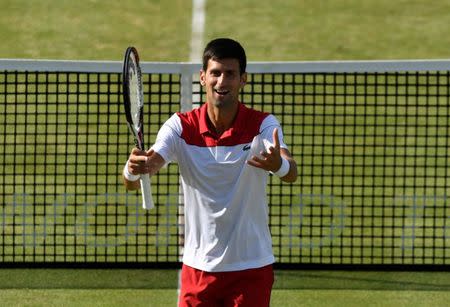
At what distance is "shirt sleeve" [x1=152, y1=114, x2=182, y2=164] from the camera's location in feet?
26.4

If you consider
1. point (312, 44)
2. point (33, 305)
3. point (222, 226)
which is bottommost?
point (33, 305)

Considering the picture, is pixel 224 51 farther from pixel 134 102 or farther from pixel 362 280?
pixel 362 280

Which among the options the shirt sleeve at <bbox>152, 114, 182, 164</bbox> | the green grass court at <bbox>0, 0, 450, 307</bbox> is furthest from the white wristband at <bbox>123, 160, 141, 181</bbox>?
the green grass court at <bbox>0, 0, 450, 307</bbox>

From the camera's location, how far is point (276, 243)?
13.3 meters

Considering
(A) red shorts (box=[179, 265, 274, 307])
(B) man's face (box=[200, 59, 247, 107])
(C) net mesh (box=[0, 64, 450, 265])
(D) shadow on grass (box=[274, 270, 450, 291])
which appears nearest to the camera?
(B) man's face (box=[200, 59, 247, 107])

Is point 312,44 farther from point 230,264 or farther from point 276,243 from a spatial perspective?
point 230,264

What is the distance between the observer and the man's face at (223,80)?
790 cm

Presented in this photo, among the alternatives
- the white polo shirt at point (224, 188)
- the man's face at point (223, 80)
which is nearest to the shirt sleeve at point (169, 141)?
the white polo shirt at point (224, 188)

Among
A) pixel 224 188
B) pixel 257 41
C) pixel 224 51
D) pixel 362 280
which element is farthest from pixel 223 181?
pixel 257 41

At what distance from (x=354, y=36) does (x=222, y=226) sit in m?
12.9

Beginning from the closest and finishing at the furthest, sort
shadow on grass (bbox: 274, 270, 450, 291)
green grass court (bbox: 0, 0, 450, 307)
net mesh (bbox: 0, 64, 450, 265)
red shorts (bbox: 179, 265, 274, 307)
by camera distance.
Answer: red shorts (bbox: 179, 265, 274, 307)
shadow on grass (bbox: 274, 270, 450, 291)
net mesh (bbox: 0, 64, 450, 265)
green grass court (bbox: 0, 0, 450, 307)

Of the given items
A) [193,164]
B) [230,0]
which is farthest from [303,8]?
[193,164]

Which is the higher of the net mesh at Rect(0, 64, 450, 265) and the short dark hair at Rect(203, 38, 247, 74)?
the short dark hair at Rect(203, 38, 247, 74)

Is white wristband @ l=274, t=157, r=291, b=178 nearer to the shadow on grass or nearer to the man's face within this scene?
the man's face
